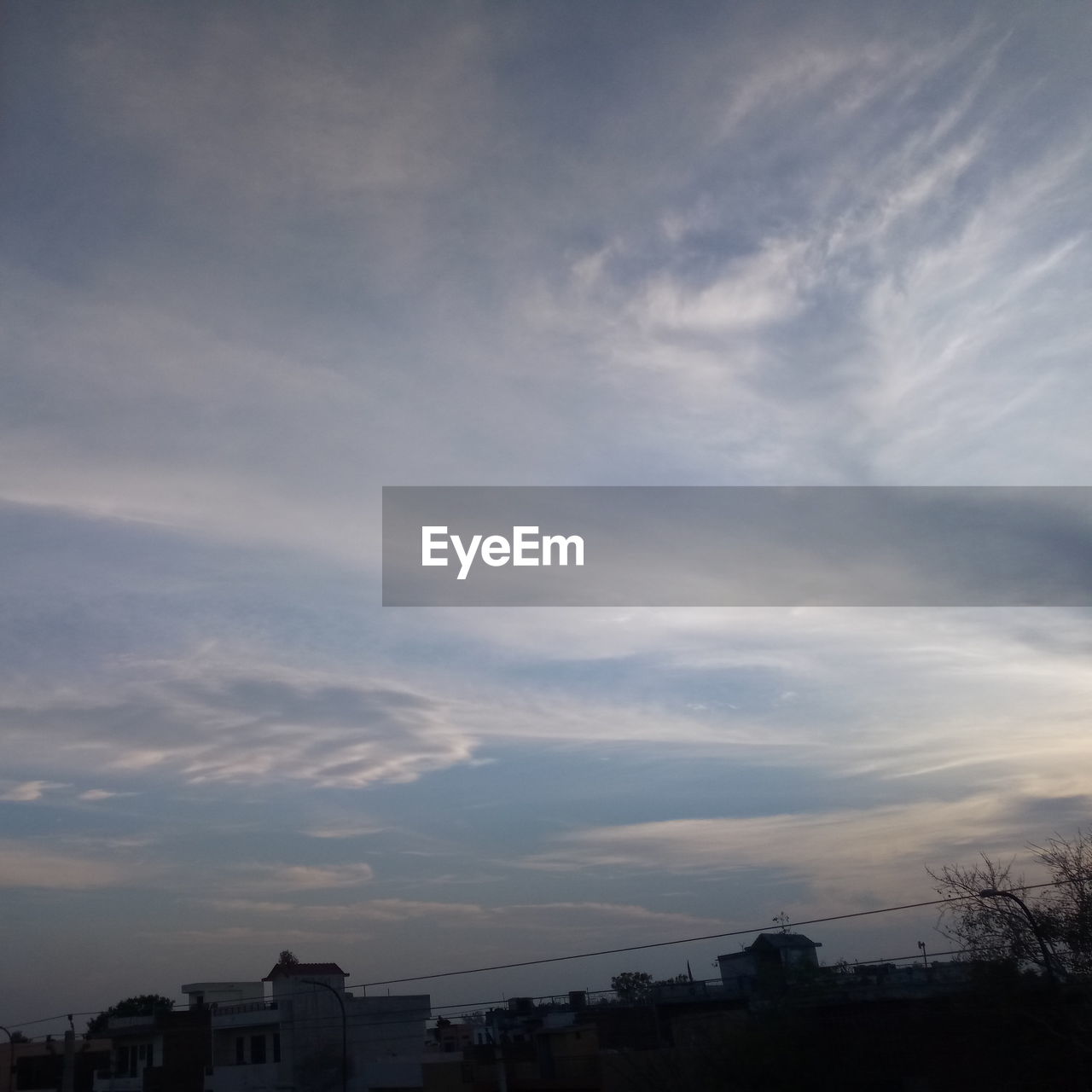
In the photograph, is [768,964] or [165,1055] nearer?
[768,964]

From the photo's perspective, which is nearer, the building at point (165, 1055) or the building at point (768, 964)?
the building at point (768, 964)

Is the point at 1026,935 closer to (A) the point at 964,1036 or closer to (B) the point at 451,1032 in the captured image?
(A) the point at 964,1036

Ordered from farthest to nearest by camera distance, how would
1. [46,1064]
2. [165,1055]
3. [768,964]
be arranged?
[46,1064]
[165,1055]
[768,964]

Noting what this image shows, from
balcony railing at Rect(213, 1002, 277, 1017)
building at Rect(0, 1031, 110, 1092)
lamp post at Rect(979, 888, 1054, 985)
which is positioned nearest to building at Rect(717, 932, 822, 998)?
lamp post at Rect(979, 888, 1054, 985)

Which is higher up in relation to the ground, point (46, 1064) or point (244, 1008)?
point (244, 1008)

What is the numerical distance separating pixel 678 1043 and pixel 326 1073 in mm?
28862

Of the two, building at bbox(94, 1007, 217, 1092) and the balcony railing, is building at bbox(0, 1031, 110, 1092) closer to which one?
building at bbox(94, 1007, 217, 1092)

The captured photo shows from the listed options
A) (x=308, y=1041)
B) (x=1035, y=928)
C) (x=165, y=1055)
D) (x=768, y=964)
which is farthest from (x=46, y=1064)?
(x=1035, y=928)

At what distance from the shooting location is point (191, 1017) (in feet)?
223

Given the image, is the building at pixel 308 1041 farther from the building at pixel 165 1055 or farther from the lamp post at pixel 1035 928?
the lamp post at pixel 1035 928

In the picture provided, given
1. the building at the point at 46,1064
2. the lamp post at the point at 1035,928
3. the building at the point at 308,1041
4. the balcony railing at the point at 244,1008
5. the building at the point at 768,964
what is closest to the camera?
the lamp post at the point at 1035,928

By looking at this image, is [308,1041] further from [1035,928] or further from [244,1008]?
[1035,928]

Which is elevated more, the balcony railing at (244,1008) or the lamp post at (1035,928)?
the lamp post at (1035,928)

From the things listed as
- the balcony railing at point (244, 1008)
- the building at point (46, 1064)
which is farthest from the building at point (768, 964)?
Result: the building at point (46, 1064)
